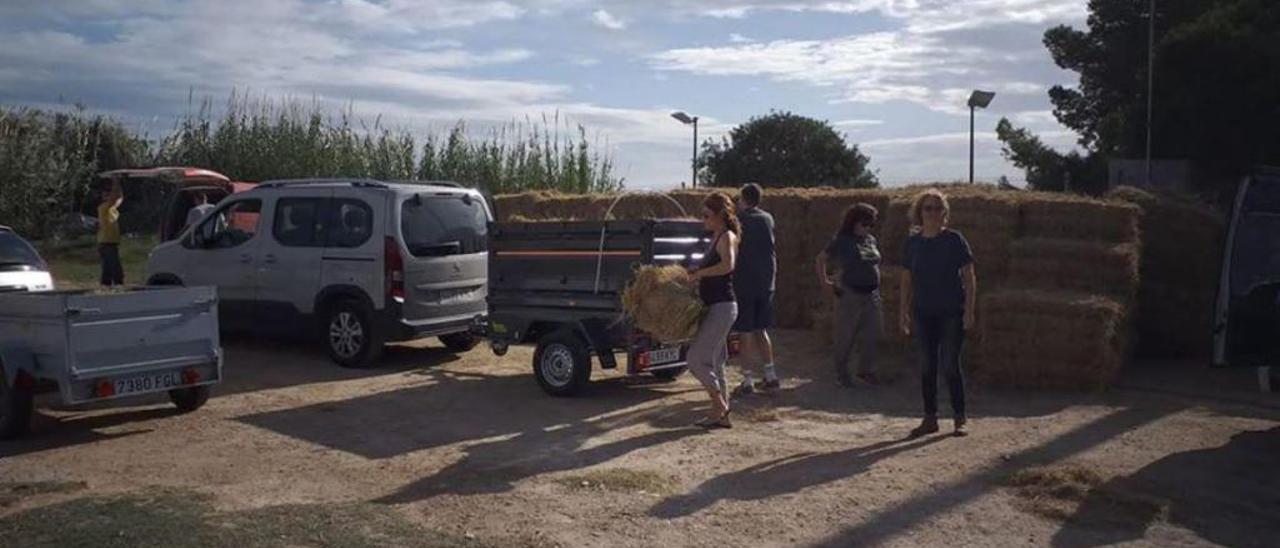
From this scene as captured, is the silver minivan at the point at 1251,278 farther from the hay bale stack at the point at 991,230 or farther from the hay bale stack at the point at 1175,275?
the hay bale stack at the point at 1175,275

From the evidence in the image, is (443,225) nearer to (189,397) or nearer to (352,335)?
(352,335)

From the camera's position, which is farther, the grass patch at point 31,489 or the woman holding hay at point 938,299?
the woman holding hay at point 938,299

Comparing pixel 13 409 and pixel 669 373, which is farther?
pixel 669 373

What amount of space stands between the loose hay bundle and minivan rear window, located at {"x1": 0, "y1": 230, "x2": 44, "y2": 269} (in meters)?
6.71

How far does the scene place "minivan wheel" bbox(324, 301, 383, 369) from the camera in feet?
40.5

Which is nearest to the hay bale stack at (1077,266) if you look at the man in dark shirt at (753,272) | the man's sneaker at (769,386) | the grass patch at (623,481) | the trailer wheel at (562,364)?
the man's sneaker at (769,386)

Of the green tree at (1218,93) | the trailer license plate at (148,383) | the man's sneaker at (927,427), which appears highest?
the green tree at (1218,93)

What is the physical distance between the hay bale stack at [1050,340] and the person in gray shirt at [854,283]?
42.6 inches

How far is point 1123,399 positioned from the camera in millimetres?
10852

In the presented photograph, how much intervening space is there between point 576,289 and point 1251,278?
565cm

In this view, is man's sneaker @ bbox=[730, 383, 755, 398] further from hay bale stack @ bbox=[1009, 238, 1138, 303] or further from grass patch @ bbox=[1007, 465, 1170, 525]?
grass patch @ bbox=[1007, 465, 1170, 525]

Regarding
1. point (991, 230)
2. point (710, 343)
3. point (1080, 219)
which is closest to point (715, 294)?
point (710, 343)

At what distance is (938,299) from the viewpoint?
9070 millimetres

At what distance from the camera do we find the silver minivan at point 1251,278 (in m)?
9.34
